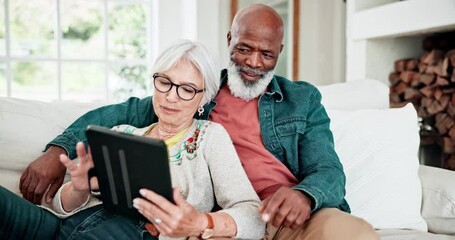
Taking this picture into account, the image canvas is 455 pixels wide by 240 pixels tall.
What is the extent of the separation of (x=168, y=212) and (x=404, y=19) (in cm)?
212

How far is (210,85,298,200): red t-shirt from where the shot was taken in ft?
4.65

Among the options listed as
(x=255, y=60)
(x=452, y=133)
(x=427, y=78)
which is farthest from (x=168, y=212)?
(x=427, y=78)

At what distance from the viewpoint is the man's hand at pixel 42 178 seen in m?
1.29

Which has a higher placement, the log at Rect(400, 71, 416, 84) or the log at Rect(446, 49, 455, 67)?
the log at Rect(446, 49, 455, 67)

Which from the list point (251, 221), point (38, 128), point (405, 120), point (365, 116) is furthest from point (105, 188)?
point (405, 120)

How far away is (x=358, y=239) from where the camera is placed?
40.4 inches

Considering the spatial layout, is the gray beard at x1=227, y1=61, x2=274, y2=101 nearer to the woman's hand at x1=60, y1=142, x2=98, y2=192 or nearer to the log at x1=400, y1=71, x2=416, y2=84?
the woman's hand at x1=60, y1=142, x2=98, y2=192

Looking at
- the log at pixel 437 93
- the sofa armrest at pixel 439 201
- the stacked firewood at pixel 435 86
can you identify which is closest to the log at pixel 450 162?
the stacked firewood at pixel 435 86

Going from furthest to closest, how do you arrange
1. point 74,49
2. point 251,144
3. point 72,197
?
1. point 74,49
2. point 251,144
3. point 72,197

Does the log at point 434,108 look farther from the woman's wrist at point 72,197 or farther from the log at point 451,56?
the woman's wrist at point 72,197

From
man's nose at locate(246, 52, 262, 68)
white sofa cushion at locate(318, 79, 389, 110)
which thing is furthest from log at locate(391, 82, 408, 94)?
man's nose at locate(246, 52, 262, 68)

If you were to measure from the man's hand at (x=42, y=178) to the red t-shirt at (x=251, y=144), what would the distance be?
1.64 ft

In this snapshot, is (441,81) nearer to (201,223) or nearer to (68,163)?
(201,223)

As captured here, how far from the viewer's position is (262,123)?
149 cm
